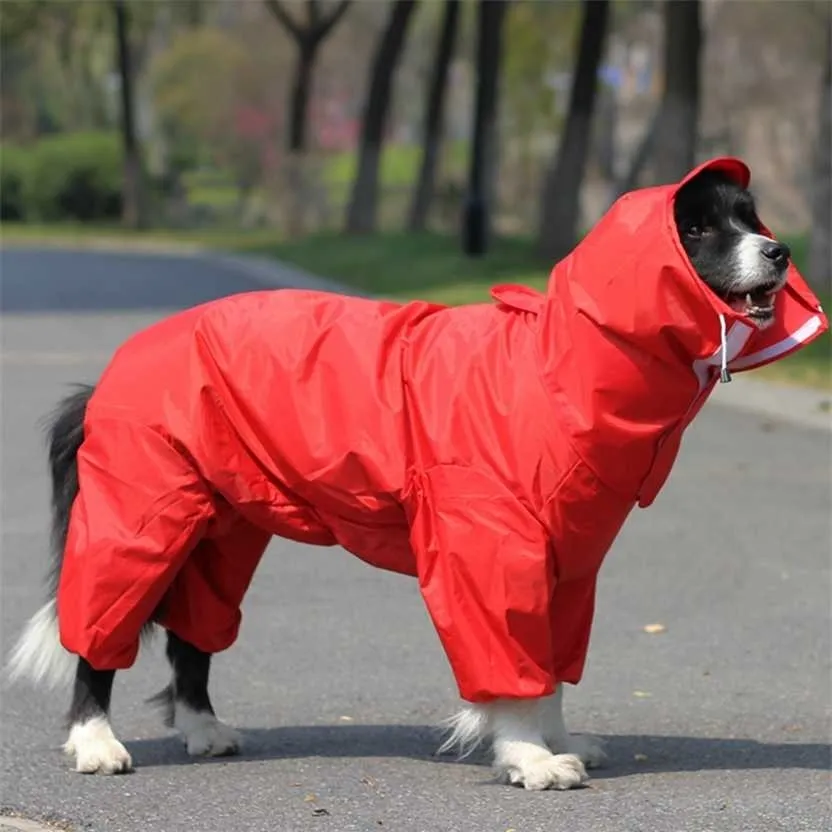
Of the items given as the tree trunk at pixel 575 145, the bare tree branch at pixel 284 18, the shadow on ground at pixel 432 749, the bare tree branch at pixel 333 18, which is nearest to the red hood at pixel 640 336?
the shadow on ground at pixel 432 749

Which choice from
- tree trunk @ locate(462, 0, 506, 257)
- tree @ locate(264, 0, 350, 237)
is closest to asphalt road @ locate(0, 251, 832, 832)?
tree trunk @ locate(462, 0, 506, 257)

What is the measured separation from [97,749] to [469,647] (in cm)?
111

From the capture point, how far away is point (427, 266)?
2727 centimetres

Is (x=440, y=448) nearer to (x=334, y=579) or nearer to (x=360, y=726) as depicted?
(x=360, y=726)

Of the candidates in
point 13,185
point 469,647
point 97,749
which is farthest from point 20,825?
point 13,185

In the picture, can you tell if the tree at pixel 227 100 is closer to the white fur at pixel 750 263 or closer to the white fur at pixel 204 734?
the white fur at pixel 204 734

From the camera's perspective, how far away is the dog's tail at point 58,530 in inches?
230

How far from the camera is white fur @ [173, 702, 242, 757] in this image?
5906 millimetres

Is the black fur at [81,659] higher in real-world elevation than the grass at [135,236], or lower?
higher

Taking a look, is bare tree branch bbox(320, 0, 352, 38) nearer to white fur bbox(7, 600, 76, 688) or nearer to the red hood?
white fur bbox(7, 600, 76, 688)

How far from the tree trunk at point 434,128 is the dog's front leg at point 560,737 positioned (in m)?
31.9

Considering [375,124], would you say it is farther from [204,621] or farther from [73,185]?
[204,621]

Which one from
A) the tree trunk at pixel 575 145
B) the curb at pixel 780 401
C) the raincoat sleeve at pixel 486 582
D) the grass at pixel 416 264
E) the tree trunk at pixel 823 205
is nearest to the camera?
the raincoat sleeve at pixel 486 582

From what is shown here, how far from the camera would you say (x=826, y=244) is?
20.4 m
